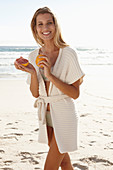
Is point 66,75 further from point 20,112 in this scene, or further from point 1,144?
point 20,112

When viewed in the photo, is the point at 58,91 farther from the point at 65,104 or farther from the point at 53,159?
the point at 53,159

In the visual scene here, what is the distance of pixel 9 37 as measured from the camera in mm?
71500

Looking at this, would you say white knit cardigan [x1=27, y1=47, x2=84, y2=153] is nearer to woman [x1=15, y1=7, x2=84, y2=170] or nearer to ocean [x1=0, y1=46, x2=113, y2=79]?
woman [x1=15, y1=7, x2=84, y2=170]

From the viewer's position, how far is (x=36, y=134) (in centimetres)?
514

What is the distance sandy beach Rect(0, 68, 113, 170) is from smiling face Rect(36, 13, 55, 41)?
84 cm

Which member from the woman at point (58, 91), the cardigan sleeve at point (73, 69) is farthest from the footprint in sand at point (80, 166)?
the cardigan sleeve at point (73, 69)

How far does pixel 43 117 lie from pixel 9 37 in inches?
2809

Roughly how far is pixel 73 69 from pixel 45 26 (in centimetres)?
49

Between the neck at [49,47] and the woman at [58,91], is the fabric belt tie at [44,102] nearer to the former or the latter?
the woman at [58,91]

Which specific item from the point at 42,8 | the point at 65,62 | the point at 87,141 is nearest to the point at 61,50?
the point at 65,62

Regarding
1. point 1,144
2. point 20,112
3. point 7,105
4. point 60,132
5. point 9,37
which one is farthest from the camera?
point 9,37

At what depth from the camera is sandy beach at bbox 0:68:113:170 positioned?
389cm

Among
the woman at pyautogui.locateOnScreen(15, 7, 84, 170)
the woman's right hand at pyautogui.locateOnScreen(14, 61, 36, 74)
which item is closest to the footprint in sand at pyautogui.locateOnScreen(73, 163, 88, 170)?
the woman at pyautogui.locateOnScreen(15, 7, 84, 170)

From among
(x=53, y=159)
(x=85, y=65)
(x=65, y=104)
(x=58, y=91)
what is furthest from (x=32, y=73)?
(x=85, y=65)
